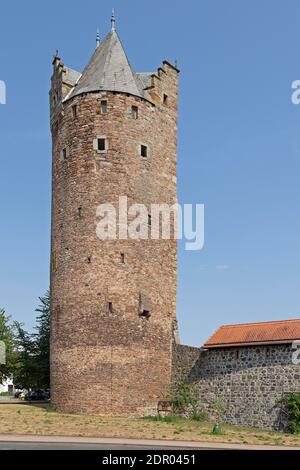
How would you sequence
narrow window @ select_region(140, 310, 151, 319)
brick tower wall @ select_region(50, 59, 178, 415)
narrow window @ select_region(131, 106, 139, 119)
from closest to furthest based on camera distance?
brick tower wall @ select_region(50, 59, 178, 415)
narrow window @ select_region(140, 310, 151, 319)
narrow window @ select_region(131, 106, 139, 119)

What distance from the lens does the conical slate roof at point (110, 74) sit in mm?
27781

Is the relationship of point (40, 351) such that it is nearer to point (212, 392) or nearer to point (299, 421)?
point (212, 392)

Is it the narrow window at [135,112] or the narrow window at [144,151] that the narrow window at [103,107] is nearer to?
the narrow window at [135,112]

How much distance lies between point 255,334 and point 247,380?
1839 mm

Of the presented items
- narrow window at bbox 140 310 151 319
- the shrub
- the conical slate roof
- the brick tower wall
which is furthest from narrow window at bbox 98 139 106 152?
the shrub

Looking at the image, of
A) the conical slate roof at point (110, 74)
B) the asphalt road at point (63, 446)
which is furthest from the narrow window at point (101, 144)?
the asphalt road at point (63, 446)

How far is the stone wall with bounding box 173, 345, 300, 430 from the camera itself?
23.3m

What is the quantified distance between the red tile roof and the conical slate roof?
1125 cm

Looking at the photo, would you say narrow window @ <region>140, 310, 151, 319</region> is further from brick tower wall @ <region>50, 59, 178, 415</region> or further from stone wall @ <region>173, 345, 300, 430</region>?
stone wall @ <region>173, 345, 300, 430</region>

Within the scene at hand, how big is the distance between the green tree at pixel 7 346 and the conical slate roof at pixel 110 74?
23.0 m

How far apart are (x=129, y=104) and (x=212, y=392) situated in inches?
512

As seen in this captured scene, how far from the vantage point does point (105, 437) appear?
1791 centimetres

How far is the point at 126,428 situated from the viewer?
809 inches
